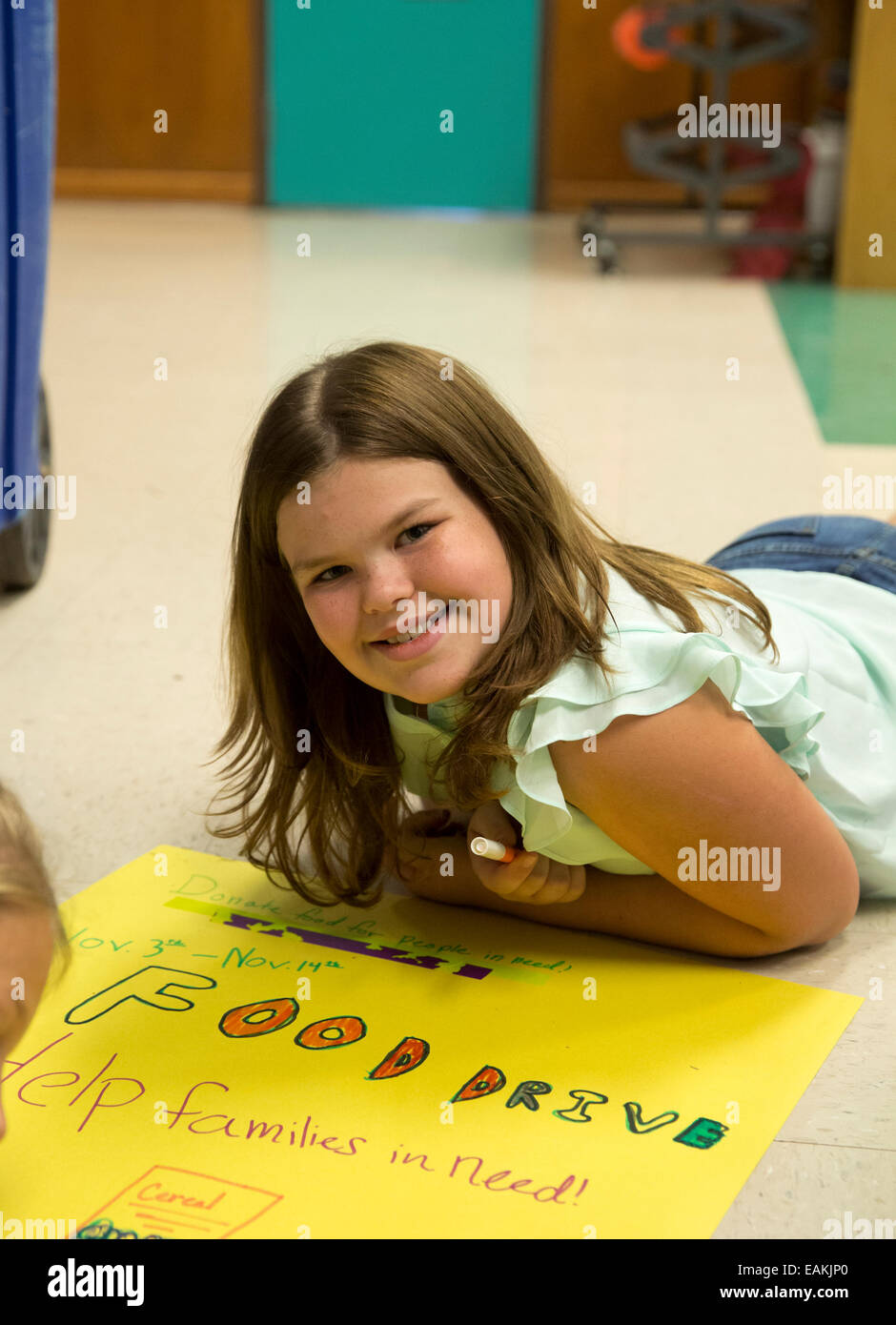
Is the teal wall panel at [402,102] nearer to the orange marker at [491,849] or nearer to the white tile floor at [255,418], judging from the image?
the white tile floor at [255,418]

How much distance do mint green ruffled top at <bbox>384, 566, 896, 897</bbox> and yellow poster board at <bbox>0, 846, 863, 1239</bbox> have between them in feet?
0.34

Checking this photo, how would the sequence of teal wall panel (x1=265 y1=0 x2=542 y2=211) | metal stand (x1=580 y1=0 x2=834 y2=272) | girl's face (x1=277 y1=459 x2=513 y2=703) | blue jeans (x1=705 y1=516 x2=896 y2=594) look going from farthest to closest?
teal wall panel (x1=265 y1=0 x2=542 y2=211), metal stand (x1=580 y1=0 x2=834 y2=272), blue jeans (x1=705 y1=516 x2=896 y2=594), girl's face (x1=277 y1=459 x2=513 y2=703)

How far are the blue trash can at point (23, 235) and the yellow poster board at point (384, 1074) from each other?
25.3 inches

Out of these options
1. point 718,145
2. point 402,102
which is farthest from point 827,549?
point 402,102

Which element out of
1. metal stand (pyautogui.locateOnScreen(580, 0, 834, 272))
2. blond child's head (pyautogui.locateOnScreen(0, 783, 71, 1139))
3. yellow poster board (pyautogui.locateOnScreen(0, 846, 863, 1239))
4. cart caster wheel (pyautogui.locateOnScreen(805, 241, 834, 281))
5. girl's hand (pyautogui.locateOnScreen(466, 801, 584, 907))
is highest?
metal stand (pyautogui.locateOnScreen(580, 0, 834, 272))

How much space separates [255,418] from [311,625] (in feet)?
4.69

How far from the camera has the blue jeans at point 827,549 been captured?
50.3 inches

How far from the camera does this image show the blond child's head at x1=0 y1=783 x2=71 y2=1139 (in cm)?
74

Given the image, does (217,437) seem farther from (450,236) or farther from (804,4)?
(804,4)

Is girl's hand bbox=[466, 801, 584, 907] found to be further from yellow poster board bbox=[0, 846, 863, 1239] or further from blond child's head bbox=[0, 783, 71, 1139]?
blond child's head bbox=[0, 783, 71, 1139]

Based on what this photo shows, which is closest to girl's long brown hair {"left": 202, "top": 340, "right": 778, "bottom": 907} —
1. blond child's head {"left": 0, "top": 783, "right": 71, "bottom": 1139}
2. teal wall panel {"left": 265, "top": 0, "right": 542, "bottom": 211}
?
blond child's head {"left": 0, "top": 783, "right": 71, "bottom": 1139}
